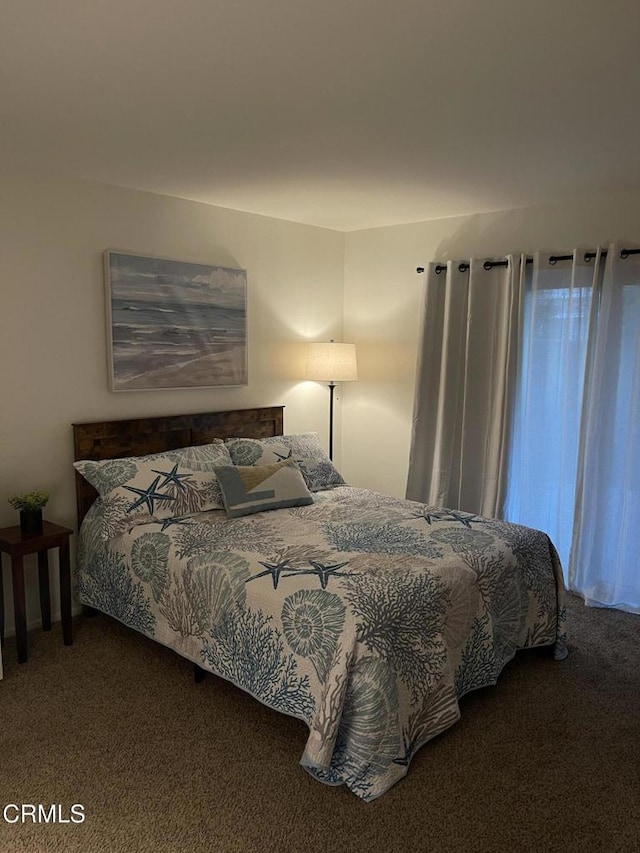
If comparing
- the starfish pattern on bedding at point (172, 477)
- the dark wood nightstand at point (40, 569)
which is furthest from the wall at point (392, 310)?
the dark wood nightstand at point (40, 569)

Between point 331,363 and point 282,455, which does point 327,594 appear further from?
point 331,363

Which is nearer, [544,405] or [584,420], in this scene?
[584,420]

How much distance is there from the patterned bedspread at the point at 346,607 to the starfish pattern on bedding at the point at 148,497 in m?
0.14

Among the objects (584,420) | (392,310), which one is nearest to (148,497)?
(392,310)

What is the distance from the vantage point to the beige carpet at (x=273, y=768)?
81.2 inches

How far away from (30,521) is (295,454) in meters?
1.63

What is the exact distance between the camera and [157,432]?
3.94 m

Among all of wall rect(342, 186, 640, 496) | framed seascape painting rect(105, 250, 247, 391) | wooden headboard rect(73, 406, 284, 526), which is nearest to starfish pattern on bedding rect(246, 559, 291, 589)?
wooden headboard rect(73, 406, 284, 526)

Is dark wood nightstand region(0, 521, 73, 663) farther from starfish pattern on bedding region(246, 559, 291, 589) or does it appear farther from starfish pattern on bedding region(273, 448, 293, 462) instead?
starfish pattern on bedding region(273, 448, 293, 462)

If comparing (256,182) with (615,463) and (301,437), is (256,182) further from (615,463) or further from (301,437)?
(615,463)

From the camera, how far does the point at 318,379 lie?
4.75 metres

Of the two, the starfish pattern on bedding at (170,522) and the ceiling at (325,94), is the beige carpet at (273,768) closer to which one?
the starfish pattern on bedding at (170,522)

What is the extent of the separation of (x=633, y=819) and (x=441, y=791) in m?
0.63

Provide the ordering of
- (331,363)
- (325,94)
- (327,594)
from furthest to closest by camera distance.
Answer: (331,363) → (327,594) → (325,94)
